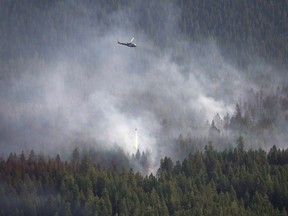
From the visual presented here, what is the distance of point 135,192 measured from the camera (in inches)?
6924

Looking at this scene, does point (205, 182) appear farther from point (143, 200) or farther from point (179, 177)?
point (143, 200)

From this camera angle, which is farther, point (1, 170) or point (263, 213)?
point (1, 170)

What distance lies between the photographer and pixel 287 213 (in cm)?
17388

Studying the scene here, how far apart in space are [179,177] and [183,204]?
2132 centimetres

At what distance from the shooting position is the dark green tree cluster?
163 meters

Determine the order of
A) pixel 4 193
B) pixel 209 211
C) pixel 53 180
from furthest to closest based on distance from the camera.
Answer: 1. pixel 53 180
2. pixel 4 193
3. pixel 209 211

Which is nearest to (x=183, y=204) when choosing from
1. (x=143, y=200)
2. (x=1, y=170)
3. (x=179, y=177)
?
(x=143, y=200)

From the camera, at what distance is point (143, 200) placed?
169125 millimetres

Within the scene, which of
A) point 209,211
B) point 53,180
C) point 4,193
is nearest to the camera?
point 209,211

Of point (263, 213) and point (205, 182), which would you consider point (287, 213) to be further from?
point (205, 182)

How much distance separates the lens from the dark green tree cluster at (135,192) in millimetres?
162863

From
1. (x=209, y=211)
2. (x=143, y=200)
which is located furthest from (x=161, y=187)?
(x=209, y=211)

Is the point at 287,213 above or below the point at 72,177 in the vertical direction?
below

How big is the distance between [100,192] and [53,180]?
14.0 meters
